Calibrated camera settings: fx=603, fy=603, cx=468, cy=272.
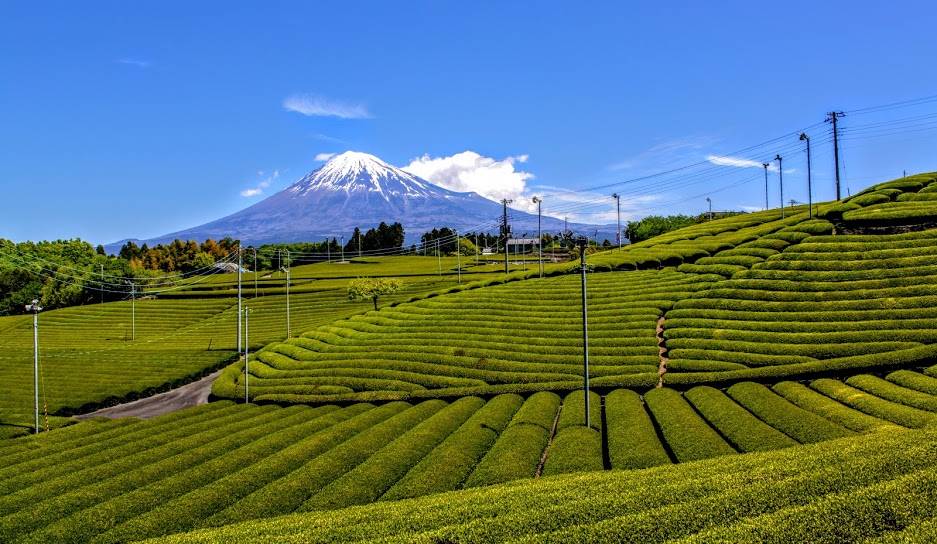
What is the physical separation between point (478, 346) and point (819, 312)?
25.8m

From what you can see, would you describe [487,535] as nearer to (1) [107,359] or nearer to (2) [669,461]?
(2) [669,461]

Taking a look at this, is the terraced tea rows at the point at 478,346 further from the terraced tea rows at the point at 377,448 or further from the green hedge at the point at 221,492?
the green hedge at the point at 221,492

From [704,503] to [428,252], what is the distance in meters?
170

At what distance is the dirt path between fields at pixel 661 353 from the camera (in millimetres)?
39375

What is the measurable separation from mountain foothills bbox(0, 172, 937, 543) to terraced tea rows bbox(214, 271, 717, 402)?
29 cm

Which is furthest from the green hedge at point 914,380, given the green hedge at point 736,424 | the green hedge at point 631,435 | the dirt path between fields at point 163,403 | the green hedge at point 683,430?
the dirt path between fields at point 163,403

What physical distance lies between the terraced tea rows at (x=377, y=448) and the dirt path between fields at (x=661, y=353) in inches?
94.0

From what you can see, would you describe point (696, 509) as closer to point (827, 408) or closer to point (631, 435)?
point (631, 435)

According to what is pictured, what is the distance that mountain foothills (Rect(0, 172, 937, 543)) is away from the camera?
15141 mm

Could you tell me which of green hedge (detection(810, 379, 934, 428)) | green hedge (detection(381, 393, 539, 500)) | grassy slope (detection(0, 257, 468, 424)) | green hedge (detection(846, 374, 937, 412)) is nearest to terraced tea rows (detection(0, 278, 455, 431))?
grassy slope (detection(0, 257, 468, 424))

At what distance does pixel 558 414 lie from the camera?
34219mm

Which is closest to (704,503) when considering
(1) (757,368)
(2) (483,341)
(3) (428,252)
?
(1) (757,368)

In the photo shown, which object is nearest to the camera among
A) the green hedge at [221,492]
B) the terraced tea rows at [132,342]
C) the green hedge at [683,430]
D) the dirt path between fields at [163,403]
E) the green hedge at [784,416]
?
the green hedge at [221,492]

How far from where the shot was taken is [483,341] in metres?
50.2
